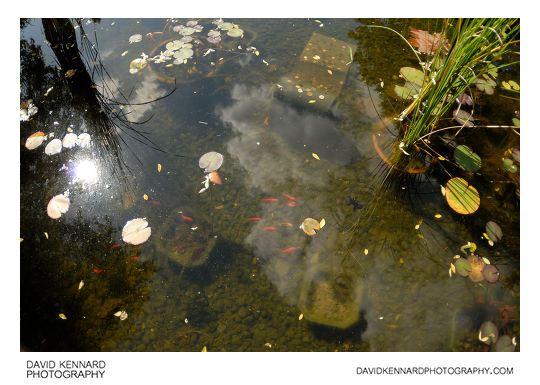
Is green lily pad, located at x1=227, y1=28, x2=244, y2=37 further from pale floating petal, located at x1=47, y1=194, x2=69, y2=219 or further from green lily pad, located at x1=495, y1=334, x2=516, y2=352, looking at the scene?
green lily pad, located at x1=495, y1=334, x2=516, y2=352

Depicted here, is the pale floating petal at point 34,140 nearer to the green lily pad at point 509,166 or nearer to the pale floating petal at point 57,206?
the pale floating petal at point 57,206

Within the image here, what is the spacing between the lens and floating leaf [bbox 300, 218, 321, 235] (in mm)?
1895

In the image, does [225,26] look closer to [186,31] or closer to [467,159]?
[186,31]

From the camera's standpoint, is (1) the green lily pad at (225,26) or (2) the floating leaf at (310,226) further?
(1) the green lily pad at (225,26)

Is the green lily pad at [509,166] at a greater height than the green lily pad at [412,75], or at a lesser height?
lesser

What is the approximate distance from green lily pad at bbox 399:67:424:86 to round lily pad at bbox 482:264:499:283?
1521 millimetres

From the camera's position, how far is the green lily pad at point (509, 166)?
2.07 metres

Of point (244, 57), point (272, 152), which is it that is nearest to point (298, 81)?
point (244, 57)

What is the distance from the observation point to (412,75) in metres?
2.57

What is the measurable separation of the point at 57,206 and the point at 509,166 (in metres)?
3.04

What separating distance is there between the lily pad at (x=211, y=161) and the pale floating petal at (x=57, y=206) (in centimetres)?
90

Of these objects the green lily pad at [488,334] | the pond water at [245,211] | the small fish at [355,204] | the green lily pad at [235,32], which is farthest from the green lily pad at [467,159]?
the green lily pad at [235,32]

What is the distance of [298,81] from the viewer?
2.66m

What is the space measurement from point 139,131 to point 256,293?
5.04 feet
